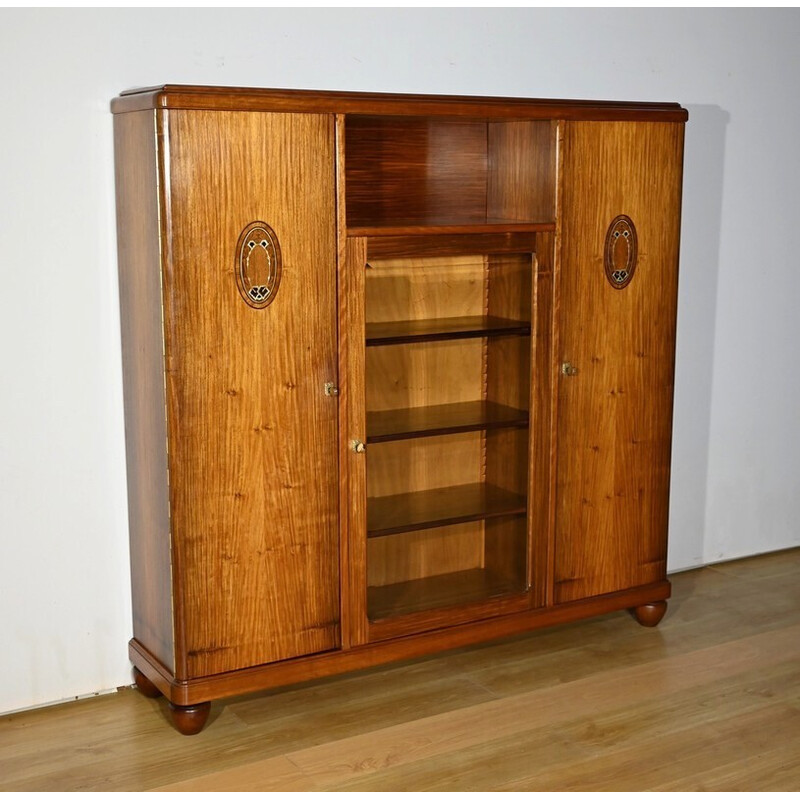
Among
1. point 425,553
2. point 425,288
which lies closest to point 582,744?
point 425,553

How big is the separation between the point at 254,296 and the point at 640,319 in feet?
3.62

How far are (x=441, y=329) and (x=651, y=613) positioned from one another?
1.04 metres

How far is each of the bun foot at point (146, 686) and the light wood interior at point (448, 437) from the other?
22.0 inches

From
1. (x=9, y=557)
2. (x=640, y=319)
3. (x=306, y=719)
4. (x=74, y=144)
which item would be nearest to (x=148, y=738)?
(x=306, y=719)

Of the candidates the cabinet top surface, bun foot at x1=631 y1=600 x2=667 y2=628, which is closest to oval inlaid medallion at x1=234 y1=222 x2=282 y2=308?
the cabinet top surface

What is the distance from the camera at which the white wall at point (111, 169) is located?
2.62 meters

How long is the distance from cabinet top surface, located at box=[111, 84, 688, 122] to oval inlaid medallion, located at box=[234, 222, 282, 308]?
0.26 meters

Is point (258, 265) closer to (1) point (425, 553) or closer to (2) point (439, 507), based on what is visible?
(2) point (439, 507)

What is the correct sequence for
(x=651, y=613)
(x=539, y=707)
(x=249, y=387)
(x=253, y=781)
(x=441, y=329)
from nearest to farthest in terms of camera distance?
(x=253, y=781)
(x=249, y=387)
(x=539, y=707)
(x=441, y=329)
(x=651, y=613)

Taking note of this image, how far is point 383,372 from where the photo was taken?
2.97 m

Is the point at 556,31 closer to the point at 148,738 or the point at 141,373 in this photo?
the point at 141,373

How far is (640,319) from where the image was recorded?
3076 mm

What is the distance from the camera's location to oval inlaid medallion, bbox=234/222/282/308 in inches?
97.7

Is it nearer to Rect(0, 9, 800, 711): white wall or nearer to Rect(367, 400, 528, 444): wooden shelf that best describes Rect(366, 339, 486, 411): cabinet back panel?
Rect(367, 400, 528, 444): wooden shelf
